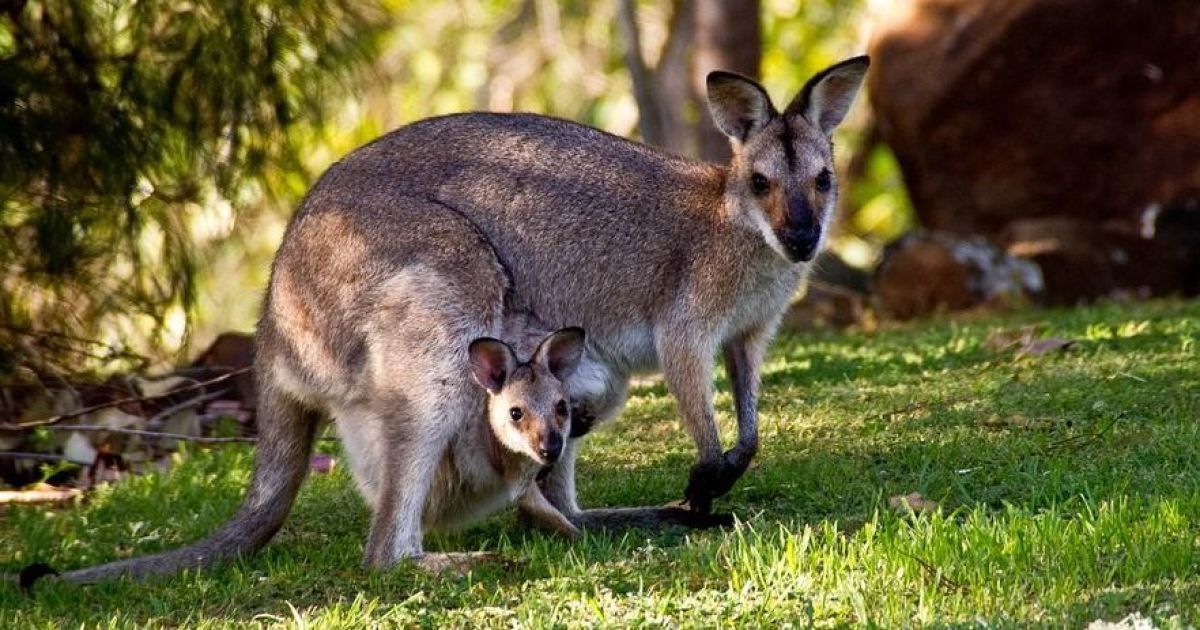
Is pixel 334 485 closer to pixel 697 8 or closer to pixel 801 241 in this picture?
pixel 801 241

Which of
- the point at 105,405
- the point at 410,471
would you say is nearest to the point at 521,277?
the point at 410,471

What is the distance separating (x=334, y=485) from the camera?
7062mm

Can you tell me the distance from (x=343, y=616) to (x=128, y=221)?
447 centimetres

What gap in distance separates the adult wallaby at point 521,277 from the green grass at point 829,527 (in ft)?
1.13

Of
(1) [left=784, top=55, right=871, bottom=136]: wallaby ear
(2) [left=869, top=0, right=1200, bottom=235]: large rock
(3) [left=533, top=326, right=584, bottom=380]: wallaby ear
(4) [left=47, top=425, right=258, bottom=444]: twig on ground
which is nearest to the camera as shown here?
(3) [left=533, top=326, right=584, bottom=380]: wallaby ear

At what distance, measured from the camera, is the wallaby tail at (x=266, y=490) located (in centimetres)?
573

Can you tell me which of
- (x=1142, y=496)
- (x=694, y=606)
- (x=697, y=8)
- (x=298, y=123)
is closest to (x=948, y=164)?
(x=697, y=8)

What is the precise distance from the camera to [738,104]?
6.55 m

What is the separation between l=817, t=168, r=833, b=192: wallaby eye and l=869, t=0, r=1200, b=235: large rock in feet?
20.8

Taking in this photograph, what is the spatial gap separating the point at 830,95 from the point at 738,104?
13.8 inches

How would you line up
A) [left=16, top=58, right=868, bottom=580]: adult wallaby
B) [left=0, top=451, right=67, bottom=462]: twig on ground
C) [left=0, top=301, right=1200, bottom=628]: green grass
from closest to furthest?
[left=0, top=301, right=1200, bottom=628]: green grass → [left=16, top=58, right=868, bottom=580]: adult wallaby → [left=0, top=451, right=67, bottom=462]: twig on ground

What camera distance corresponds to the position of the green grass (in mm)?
4676

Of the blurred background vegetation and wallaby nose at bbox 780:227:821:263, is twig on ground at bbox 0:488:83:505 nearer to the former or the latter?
the blurred background vegetation

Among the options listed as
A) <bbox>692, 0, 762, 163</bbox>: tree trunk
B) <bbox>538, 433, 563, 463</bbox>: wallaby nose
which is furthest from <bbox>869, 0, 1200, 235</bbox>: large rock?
<bbox>538, 433, 563, 463</bbox>: wallaby nose
